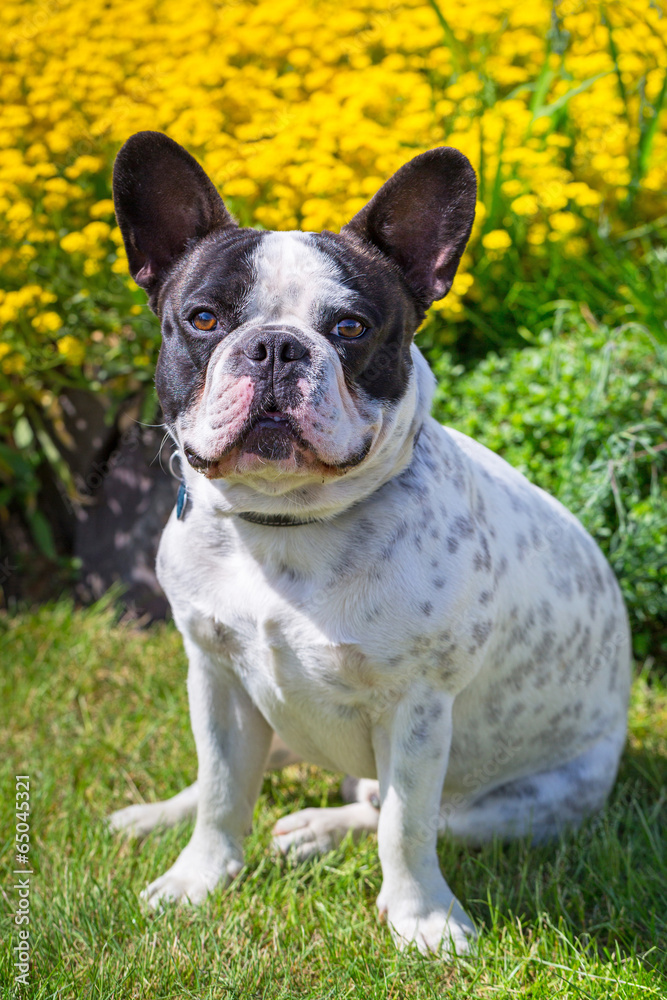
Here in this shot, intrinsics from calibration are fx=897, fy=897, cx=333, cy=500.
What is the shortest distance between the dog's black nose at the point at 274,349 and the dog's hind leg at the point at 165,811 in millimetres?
1379

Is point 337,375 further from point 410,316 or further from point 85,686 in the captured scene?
point 85,686

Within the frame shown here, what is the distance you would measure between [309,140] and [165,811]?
3.01 m

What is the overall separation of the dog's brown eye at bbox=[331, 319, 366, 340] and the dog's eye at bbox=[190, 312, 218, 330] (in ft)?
0.89

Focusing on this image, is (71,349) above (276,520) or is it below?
below

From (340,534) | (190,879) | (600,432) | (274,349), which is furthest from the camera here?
(600,432)

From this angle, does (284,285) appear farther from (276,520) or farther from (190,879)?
(190,879)

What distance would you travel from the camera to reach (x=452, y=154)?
204 cm

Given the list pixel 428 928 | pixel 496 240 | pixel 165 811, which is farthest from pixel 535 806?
pixel 496 240

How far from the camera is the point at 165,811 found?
2844mm

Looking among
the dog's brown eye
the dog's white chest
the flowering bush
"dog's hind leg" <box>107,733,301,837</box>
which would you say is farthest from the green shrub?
the dog's brown eye

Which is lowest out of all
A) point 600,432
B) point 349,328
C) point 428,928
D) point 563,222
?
point 428,928

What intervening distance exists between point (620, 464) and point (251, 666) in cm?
187

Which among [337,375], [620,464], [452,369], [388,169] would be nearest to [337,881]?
[337,375]

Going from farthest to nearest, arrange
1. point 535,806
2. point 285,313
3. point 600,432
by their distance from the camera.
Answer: point 600,432
point 535,806
point 285,313
